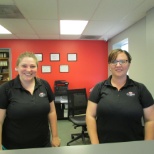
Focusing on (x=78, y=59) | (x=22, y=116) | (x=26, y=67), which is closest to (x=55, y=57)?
(x=78, y=59)

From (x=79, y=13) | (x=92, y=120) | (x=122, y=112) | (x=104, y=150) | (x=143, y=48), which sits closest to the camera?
(x=104, y=150)

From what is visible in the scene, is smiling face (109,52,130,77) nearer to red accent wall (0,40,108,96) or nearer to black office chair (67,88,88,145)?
black office chair (67,88,88,145)

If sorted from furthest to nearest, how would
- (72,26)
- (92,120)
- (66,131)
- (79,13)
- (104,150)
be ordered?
(66,131) < (72,26) < (79,13) < (92,120) < (104,150)

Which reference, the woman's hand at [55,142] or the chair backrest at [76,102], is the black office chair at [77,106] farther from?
the woman's hand at [55,142]

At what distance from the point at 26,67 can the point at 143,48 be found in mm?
2636

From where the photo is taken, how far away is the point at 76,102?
3459 mm

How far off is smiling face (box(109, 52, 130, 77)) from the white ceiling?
1.38m

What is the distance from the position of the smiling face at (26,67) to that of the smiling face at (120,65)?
0.69m

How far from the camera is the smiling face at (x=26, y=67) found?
1.50 meters

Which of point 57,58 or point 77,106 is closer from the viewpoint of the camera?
point 77,106

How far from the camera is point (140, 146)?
2.42ft

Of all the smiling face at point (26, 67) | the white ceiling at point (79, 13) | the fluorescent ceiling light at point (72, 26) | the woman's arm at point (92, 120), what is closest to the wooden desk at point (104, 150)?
the woman's arm at point (92, 120)

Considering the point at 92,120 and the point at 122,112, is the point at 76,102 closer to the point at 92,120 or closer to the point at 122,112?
the point at 92,120

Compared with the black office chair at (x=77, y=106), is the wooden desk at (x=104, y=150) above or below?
above
